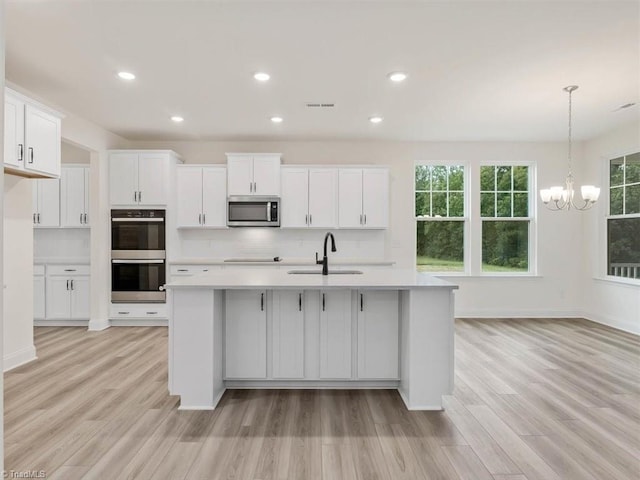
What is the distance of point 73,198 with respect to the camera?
562 cm

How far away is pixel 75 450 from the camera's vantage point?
7.51ft

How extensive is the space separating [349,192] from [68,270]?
4.01 metres

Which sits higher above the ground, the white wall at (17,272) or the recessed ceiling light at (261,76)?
the recessed ceiling light at (261,76)

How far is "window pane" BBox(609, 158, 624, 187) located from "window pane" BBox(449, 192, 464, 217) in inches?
78.4

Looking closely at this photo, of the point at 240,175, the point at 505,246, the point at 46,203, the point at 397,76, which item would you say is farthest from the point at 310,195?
the point at 46,203

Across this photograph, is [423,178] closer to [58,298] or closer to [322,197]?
[322,197]

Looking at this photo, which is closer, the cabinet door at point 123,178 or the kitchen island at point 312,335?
the kitchen island at point 312,335

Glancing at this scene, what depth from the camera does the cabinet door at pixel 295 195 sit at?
5.79 metres

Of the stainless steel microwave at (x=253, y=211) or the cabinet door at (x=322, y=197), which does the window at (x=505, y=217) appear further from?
the stainless steel microwave at (x=253, y=211)

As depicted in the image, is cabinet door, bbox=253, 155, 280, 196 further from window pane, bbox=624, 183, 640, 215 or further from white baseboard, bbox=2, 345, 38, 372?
window pane, bbox=624, 183, 640, 215

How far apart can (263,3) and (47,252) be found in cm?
519

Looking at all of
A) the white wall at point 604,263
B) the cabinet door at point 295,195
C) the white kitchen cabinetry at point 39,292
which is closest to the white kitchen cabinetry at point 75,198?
the white kitchen cabinetry at point 39,292

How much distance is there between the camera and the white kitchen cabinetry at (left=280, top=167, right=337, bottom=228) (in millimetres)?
5785

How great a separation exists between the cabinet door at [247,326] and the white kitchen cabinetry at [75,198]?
3.62m
